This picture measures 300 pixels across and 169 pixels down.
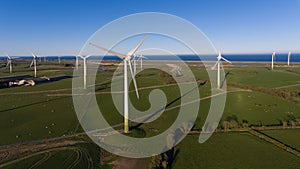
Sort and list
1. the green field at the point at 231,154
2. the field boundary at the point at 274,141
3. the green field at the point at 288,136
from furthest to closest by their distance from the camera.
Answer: the green field at the point at 288,136
the field boundary at the point at 274,141
the green field at the point at 231,154

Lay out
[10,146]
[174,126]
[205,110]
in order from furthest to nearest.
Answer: [205,110]
[174,126]
[10,146]

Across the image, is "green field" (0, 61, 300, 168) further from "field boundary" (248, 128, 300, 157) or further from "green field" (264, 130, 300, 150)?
"field boundary" (248, 128, 300, 157)

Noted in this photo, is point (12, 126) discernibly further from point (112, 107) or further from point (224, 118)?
point (224, 118)

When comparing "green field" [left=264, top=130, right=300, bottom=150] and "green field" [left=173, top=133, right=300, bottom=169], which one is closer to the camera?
"green field" [left=173, top=133, right=300, bottom=169]

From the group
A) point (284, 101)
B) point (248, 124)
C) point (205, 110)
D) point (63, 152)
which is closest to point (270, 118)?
point (248, 124)

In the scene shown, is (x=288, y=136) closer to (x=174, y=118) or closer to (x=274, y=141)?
(x=274, y=141)

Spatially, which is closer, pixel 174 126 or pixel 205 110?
pixel 174 126

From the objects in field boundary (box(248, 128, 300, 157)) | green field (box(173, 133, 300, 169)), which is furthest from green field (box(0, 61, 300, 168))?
field boundary (box(248, 128, 300, 157))

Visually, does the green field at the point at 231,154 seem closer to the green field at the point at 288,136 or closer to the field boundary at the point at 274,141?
the field boundary at the point at 274,141

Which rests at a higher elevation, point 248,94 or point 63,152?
point 248,94

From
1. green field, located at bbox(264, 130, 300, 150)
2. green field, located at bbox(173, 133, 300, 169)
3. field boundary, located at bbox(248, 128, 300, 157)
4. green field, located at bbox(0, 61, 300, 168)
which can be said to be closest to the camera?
green field, located at bbox(173, 133, 300, 169)

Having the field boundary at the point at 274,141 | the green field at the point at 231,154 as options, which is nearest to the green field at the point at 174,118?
the green field at the point at 231,154
